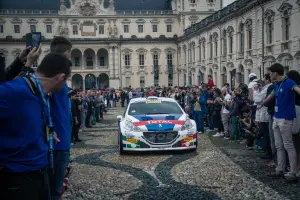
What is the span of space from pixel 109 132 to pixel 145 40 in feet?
169

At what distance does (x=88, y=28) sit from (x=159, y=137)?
2344 inches

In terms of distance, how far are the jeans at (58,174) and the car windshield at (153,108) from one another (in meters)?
6.53

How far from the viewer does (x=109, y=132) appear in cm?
1602

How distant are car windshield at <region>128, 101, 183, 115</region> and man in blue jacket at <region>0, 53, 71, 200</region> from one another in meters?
7.93

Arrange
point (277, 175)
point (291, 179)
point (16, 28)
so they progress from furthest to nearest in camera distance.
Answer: point (16, 28)
point (277, 175)
point (291, 179)

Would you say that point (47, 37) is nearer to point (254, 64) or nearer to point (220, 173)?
point (254, 64)

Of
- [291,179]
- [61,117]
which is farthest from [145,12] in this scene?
[61,117]

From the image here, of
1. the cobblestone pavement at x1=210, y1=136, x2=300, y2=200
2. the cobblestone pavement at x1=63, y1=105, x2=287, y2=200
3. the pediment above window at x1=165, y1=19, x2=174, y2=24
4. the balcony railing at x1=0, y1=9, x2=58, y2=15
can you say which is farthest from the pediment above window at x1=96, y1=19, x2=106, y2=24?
the cobblestone pavement at x1=63, y1=105, x2=287, y2=200

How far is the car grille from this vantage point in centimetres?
955

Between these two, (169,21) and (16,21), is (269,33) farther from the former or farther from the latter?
(16,21)

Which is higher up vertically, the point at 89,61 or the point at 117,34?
the point at 117,34

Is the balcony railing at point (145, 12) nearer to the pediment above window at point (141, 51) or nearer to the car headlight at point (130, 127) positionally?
the pediment above window at point (141, 51)

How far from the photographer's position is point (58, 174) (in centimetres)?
409

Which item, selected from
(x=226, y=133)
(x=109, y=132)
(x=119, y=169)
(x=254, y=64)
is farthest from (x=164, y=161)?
(x=254, y=64)
